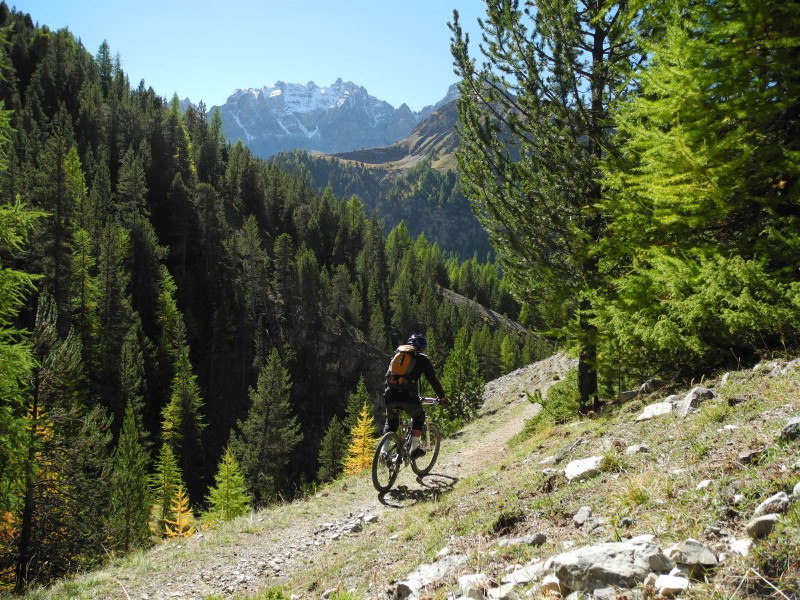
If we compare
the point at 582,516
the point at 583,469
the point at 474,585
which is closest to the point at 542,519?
the point at 582,516

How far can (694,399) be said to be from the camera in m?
6.36

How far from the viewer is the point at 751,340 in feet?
22.9

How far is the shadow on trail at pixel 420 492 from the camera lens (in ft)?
28.1

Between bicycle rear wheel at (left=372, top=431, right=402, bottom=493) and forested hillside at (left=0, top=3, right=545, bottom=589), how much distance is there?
2990mm

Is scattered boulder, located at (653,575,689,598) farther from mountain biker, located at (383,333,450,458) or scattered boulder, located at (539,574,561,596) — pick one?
mountain biker, located at (383,333,450,458)

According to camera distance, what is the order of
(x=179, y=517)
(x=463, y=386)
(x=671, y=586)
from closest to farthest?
1. (x=671, y=586)
2. (x=179, y=517)
3. (x=463, y=386)

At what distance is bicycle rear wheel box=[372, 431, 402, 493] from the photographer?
918 centimetres

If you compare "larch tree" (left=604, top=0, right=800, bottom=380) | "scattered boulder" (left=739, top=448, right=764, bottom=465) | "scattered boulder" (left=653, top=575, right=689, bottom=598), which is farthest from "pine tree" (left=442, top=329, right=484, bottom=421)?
"scattered boulder" (left=653, top=575, right=689, bottom=598)

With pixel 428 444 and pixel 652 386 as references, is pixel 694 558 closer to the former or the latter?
pixel 652 386

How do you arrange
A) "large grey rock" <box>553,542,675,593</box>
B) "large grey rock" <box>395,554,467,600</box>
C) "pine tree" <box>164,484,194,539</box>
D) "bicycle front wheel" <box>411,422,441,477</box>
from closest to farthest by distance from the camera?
"large grey rock" <box>553,542,675,593</box>, "large grey rock" <box>395,554,467,600</box>, "bicycle front wheel" <box>411,422,441,477</box>, "pine tree" <box>164,484,194,539</box>

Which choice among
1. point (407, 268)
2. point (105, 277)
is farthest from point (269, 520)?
point (407, 268)

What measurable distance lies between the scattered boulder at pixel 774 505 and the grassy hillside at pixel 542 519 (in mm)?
121

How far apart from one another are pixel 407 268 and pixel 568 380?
93340mm

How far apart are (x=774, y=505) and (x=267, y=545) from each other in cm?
695
